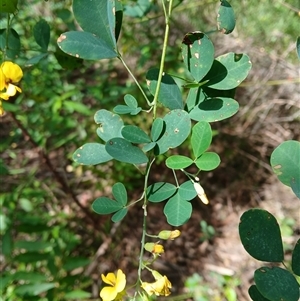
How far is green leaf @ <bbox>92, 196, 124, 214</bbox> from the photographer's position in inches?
24.6

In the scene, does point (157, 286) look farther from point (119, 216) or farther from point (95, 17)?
point (95, 17)

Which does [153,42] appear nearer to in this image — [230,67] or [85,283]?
[85,283]

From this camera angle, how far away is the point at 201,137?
62 centimetres

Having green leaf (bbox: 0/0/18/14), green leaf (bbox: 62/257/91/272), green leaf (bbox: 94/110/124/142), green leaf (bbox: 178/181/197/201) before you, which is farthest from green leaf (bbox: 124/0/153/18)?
green leaf (bbox: 62/257/91/272)

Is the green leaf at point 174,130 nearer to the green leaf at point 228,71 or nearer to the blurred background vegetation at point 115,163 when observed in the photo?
the green leaf at point 228,71

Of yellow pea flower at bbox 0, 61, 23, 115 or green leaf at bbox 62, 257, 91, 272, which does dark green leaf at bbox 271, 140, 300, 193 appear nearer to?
yellow pea flower at bbox 0, 61, 23, 115

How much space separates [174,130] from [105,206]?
16 centimetres

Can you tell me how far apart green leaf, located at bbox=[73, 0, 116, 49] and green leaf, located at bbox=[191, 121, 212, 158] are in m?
0.20

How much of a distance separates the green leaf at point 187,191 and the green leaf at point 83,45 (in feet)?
0.80

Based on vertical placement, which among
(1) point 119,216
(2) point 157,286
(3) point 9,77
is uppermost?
(3) point 9,77

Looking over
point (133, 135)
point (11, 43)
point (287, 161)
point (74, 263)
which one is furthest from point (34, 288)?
point (287, 161)

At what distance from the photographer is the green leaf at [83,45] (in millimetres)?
642

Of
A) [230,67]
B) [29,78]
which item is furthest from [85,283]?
[230,67]

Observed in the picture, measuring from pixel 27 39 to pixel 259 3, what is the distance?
5.59 feet
